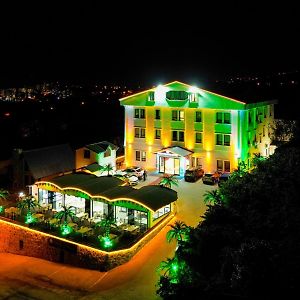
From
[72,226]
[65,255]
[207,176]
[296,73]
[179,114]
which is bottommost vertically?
[65,255]

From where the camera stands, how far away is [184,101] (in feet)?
120

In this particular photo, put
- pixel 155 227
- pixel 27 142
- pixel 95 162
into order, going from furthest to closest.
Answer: pixel 27 142, pixel 95 162, pixel 155 227

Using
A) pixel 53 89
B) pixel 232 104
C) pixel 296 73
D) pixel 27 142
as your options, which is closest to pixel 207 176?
pixel 232 104

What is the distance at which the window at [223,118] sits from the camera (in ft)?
117

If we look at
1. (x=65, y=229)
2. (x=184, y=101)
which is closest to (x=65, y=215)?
(x=65, y=229)

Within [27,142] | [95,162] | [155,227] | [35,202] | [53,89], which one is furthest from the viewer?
[53,89]

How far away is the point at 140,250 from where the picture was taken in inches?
922

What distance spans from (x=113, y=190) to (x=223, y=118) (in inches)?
504

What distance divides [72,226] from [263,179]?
1170 cm

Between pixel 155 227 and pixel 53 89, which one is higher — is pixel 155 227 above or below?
below

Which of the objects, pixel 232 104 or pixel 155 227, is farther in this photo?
pixel 232 104

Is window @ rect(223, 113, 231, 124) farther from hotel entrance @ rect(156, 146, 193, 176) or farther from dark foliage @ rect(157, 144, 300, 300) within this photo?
dark foliage @ rect(157, 144, 300, 300)

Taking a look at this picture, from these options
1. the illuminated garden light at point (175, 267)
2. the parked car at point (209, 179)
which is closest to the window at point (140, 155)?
the parked car at point (209, 179)

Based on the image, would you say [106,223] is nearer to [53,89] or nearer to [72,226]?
[72,226]
